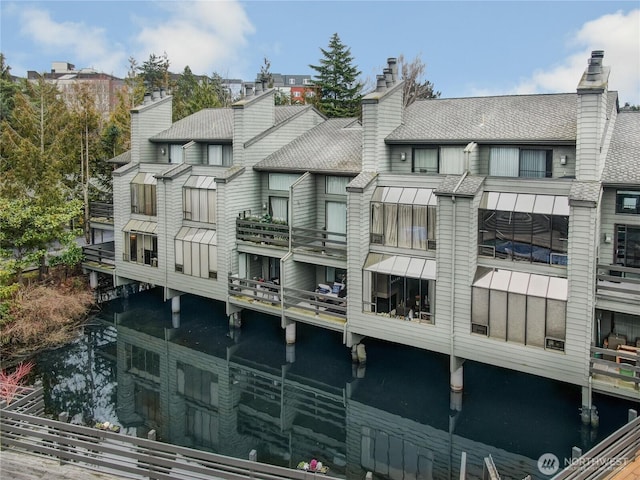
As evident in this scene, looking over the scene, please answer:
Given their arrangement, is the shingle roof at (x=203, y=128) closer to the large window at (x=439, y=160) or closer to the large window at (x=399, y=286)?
the large window at (x=439, y=160)

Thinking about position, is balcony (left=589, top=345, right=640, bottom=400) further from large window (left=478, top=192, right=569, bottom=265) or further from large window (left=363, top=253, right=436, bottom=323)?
large window (left=363, top=253, right=436, bottom=323)

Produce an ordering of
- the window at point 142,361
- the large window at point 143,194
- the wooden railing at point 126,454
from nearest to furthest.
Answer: the wooden railing at point 126,454 < the window at point 142,361 < the large window at point 143,194

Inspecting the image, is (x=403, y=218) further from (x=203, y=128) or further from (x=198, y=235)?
(x=203, y=128)

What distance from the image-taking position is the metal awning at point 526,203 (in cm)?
2108

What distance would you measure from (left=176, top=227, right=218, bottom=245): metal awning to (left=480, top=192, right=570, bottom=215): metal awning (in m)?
16.0

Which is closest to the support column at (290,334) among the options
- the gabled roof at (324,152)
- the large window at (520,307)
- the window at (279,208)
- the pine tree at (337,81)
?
the window at (279,208)

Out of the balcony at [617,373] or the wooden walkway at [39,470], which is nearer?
the wooden walkway at [39,470]

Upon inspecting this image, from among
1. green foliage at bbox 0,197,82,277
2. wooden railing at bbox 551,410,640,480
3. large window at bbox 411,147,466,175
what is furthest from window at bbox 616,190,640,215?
green foliage at bbox 0,197,82,277

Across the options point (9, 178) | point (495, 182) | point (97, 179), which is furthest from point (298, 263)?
point (97, 179)

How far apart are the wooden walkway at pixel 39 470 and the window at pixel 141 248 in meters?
20.7

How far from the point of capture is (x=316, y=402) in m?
24.5

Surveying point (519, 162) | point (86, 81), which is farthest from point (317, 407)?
point (86, 81)

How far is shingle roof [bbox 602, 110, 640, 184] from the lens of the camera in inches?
845

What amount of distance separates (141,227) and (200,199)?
580cm
